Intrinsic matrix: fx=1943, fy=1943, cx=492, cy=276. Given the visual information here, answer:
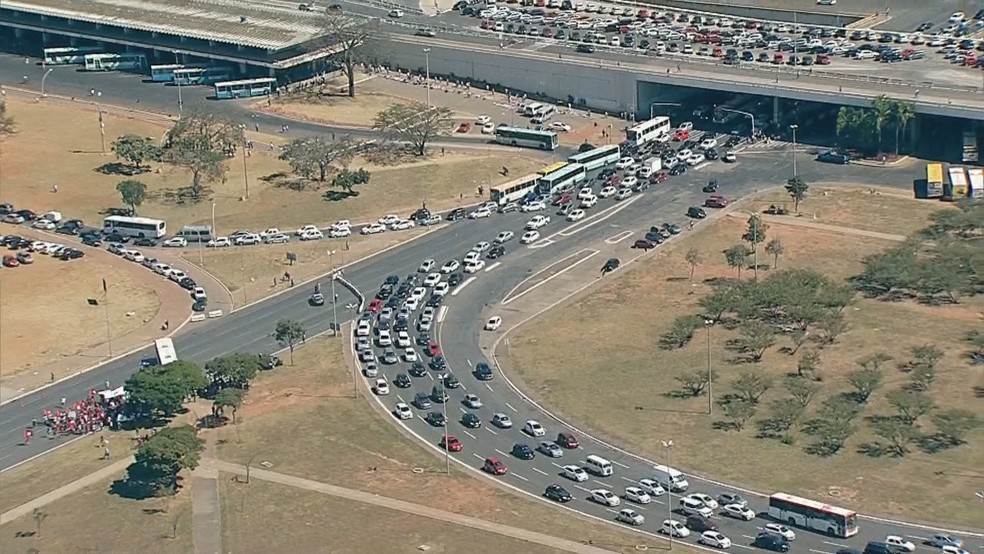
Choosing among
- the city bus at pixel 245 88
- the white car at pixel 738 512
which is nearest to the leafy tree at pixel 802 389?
the white car at pixel 738 512

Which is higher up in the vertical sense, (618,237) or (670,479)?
(618,237)

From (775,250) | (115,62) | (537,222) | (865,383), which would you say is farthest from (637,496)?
(115,62)

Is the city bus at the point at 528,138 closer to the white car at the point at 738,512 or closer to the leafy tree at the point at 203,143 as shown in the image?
the leafy tree at the point at 203,143

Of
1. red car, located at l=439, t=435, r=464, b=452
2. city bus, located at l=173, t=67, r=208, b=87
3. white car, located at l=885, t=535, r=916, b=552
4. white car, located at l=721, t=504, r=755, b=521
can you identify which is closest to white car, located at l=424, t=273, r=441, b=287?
red car, located at l=439, t=435, r=464, b=452

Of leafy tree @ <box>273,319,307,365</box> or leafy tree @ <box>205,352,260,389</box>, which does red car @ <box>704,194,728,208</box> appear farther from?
leafy tree @ <box>205,352,260,389</box>

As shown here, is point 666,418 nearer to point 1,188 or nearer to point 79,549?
point 79,549

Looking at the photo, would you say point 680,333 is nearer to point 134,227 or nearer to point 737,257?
point 737,257
